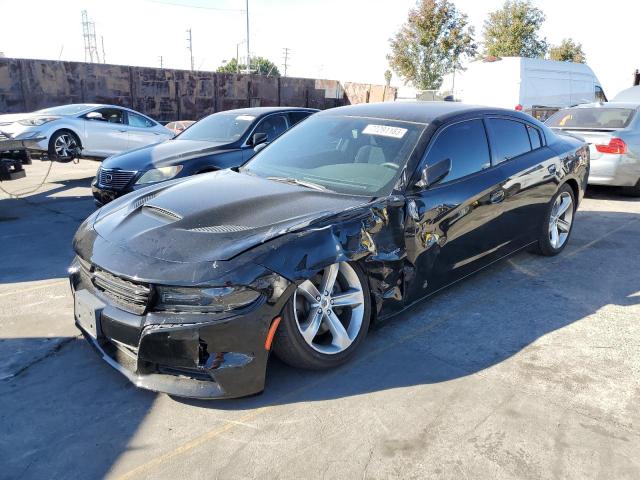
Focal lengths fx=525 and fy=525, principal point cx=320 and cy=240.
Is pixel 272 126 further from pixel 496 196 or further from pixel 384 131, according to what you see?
pixel 496 196

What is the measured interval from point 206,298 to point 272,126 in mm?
5704

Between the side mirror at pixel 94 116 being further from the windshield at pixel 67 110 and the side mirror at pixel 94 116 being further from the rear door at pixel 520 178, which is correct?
the rear door at pixel 520 178

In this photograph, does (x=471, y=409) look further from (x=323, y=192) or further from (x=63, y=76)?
(x=63, y=76)

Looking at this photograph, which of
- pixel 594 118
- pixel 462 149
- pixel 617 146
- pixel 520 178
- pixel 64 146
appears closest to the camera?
pixel 462 149

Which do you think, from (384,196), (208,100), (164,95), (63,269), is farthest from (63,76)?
(384,196)

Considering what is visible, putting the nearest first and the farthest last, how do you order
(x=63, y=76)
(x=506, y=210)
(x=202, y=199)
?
(x=202, y=199), (x=506, y=210), (x=63, y=76)

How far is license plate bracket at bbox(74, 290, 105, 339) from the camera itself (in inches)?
113

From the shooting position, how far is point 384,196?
11.2 feet

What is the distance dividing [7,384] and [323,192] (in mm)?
2229

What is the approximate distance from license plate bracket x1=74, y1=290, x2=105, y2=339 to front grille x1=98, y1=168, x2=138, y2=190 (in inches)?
152

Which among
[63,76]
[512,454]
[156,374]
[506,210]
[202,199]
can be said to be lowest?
[512,454]

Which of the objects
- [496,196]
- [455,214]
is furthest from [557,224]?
[455,214]

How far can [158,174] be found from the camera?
6.76 metres

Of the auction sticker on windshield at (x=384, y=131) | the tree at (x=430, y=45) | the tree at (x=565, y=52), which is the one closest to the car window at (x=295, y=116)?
the auction sticker on windshield at (x=384, y=131)
